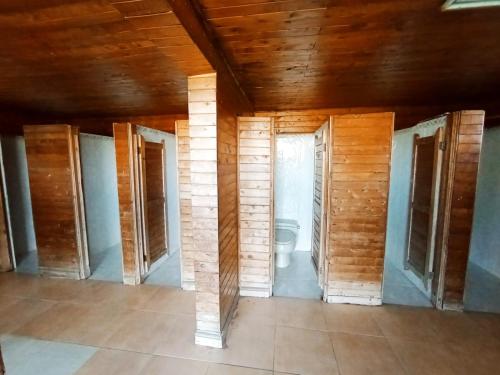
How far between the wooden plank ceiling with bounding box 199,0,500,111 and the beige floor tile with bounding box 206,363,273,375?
2.33 meters

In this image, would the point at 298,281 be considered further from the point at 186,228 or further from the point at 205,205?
the point at 205,205

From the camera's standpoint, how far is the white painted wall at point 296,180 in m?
3.79

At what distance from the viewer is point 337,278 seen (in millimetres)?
2465

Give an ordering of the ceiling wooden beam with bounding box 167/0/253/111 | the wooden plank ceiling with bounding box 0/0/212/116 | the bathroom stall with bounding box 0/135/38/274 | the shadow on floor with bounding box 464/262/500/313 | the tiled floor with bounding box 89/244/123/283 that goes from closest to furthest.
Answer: the ceiling wooden beam with bounding box 167/0/253/111 < the wooden plank ceiling with bounding box 0/0/212/116 < the shadow on floor with bounding box 464/262/500/313 < the tiled floor with bounding box 89/244/123/283 < the bathroom stall with bounding box 0/135/38/274

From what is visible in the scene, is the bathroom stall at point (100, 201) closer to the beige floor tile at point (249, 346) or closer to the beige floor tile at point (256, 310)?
the beige floor tile at point (256, 310)

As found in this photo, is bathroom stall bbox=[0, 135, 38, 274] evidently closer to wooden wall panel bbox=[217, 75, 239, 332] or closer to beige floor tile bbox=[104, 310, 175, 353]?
beige floor tile bbox=[104, 310, 175, 353]

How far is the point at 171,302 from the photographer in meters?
2.49

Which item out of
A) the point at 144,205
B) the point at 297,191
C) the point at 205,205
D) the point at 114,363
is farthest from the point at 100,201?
the point at 297,191

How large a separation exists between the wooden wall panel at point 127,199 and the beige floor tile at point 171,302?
425mm

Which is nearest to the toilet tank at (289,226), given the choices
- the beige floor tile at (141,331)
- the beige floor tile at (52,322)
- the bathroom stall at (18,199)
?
the beige floor tile at (141,331)

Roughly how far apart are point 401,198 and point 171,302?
3.23 meters

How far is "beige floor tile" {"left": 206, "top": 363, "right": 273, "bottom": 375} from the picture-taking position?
1657 millimetres

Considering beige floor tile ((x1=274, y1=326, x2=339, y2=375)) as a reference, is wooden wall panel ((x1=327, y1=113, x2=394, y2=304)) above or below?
above

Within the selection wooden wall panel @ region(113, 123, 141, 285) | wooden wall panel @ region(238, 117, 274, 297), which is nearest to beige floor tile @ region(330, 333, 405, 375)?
wooden wall panel @ region(238, 117, 274, 297)
